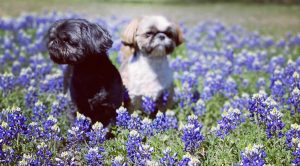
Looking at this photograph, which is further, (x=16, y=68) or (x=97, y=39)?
(x=16, y=68)

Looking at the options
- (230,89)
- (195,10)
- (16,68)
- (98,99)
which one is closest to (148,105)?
(98,99)

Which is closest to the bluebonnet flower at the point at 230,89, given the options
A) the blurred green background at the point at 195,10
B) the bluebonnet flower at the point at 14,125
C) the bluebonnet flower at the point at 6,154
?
the bluebonnet flower at the point at 14,125

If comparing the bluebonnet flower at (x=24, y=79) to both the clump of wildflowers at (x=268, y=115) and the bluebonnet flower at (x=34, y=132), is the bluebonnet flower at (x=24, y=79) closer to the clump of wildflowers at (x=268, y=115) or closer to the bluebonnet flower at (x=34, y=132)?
the bluebonnet flower at (x=34, y=132)

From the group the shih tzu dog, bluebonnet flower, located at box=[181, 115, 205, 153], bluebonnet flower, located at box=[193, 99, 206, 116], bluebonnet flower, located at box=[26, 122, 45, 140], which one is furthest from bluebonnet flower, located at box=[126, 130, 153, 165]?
bluebonnet flower, located at box=[193, 99, 206, 116]

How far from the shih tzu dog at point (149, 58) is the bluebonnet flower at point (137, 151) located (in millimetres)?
1597

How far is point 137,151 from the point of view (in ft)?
13.6

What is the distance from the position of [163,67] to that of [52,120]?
5.84 feet

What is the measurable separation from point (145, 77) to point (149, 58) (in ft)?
0.76

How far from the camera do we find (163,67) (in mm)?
5914

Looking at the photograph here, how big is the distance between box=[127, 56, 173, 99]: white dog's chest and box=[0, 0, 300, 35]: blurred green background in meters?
7.48

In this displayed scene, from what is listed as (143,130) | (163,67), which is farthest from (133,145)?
(163,67)

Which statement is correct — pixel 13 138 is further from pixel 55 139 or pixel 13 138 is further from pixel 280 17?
pixel 280 17

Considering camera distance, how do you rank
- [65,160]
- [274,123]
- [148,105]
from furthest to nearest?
1. [148,105]
2. [274,123]
3. [65,160]

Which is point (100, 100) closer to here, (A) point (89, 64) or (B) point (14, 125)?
(A) point (89, 64)
